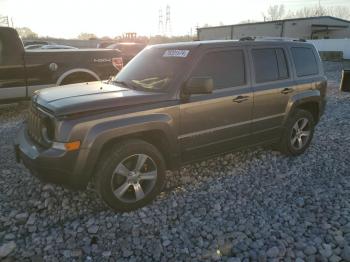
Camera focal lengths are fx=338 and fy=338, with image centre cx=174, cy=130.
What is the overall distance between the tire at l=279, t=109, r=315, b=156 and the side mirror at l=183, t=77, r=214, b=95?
6.65 feet

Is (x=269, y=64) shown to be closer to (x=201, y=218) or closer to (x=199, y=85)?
(x=199, y=85)

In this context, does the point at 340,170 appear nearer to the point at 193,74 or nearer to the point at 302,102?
the point at 302,102

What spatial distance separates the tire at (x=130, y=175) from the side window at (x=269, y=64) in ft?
6.30

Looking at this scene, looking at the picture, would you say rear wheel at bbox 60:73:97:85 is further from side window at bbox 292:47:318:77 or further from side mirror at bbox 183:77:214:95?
side window at bbox 292:47:318:77

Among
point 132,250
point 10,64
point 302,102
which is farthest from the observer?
point 10,64

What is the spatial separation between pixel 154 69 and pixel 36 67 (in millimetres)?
3992

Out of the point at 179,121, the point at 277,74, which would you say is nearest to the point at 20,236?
the point at 179,121

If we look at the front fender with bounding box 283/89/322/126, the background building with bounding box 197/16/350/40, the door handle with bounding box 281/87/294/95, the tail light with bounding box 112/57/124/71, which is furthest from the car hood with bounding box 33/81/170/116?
the background building with bounding box 197/16/350/40

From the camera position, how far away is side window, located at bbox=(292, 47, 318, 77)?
5.26m

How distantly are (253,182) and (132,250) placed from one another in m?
2.07

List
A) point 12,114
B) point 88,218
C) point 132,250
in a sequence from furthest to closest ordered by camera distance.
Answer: point 12,114, point 88,218, point 132,250

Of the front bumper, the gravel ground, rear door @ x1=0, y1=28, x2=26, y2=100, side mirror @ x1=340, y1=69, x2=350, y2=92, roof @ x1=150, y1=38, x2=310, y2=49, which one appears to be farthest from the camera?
side mirror @ x1=340, y1=69, x2=350, y2=92

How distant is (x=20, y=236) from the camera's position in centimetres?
340

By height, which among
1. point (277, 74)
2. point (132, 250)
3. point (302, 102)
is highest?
point (277, 74)
